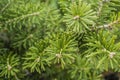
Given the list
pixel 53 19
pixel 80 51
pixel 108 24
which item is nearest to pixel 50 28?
pixel 53 19

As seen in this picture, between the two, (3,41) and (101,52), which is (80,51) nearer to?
(101,52)

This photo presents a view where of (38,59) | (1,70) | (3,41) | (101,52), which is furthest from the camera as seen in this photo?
(3,41)

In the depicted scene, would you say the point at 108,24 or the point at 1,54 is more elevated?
the point at 108,24

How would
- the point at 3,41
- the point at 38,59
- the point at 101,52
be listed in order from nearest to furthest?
the point at 101,52
the point at 38,59
the point at 3,41

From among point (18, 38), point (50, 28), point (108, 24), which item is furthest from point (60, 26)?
point (108, 24)

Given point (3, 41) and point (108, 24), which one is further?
point (3, 41)

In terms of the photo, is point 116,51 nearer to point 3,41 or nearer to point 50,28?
point 50,28
